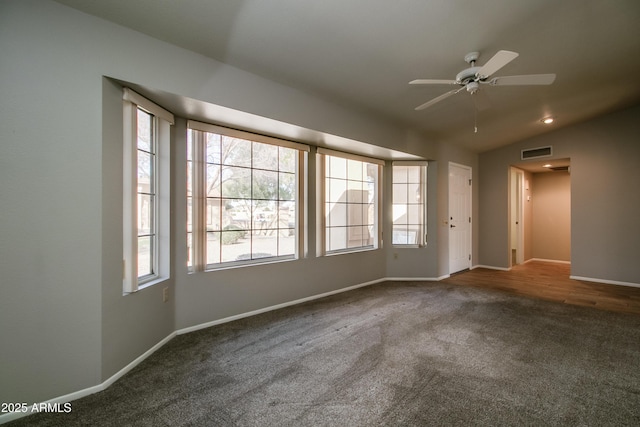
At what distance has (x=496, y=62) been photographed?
211cm

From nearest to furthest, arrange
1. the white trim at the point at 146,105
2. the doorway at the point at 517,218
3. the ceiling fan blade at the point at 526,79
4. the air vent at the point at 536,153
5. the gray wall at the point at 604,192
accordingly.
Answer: the white trim at the point at 146,105 < the ceiling fan blade at the point at 526,79 < the gray wall at the point at 604,192 < the air vent at the point at 536,153 < the doorway at the point at 517,218

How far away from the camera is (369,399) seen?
184 cm

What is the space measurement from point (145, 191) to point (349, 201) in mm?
2865

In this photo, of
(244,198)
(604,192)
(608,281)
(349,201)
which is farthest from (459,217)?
(244,198)

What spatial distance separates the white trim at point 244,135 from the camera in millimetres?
2883

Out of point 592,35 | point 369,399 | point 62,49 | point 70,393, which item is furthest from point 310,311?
point 592,35

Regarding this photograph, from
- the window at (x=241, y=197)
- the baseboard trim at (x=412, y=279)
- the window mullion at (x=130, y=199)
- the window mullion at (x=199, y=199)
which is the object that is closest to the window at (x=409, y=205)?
the baseboard trim at (x=412, y=279)

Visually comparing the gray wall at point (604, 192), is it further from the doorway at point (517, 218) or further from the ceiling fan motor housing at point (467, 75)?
the ceiling fan motor housing at point (467, 75)

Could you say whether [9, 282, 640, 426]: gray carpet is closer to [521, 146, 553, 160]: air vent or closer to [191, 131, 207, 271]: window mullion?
[191, 131, 207, 271]: window mullion

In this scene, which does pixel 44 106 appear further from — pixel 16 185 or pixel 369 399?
pixel 369 399

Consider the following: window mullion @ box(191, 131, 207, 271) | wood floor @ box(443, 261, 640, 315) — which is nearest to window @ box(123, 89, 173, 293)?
window mullion @ box(191, 131, 207, 271)

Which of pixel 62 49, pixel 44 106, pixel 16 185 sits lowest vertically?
pixel 16 185

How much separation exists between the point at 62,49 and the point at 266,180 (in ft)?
6.85

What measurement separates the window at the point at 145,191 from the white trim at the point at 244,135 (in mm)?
276
